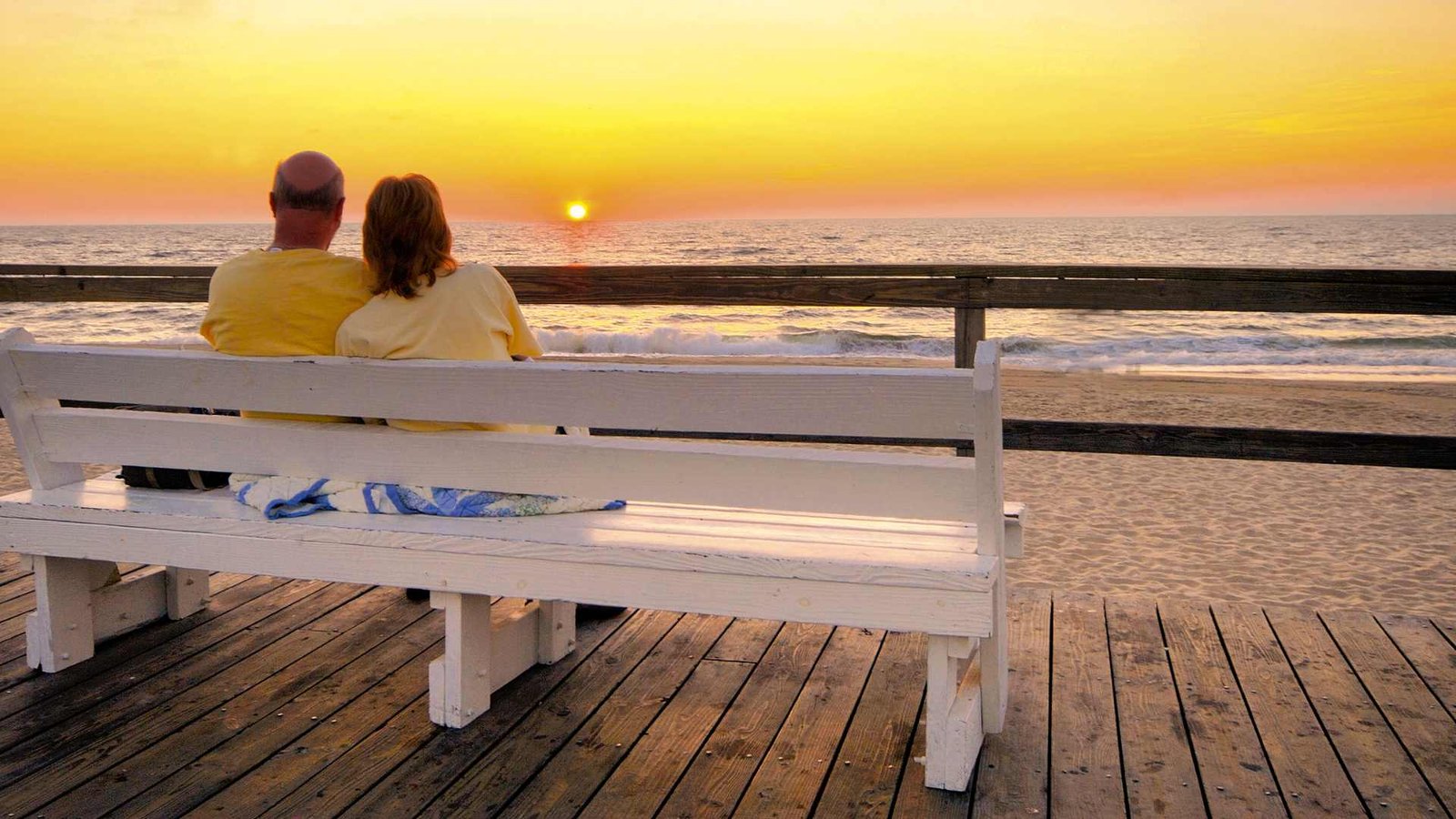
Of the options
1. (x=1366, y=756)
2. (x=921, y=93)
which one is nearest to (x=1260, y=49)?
(x=921, y=93)

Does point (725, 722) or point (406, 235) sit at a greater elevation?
point (406, 235)

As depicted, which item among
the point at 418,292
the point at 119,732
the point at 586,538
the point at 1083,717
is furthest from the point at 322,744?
the point at 1083,717

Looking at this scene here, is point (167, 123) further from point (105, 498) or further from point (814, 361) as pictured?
point (105, 498)

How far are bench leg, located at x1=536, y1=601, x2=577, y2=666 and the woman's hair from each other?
837mm

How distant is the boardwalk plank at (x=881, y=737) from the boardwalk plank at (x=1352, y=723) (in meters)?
0.76

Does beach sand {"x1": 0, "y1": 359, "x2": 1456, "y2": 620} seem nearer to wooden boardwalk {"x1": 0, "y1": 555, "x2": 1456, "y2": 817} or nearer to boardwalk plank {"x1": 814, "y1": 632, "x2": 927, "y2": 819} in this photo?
wooden boardwalk {"x1": 0, "y1": 555, "x2": 1456, "y2": 817}

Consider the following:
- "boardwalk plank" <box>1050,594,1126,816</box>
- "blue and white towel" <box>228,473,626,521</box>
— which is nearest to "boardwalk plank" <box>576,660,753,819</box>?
"blue and white towel" <box>228,473,626,521</box>

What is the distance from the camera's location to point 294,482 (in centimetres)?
260

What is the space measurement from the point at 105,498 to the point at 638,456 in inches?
54.4

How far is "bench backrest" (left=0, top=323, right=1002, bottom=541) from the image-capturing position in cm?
204

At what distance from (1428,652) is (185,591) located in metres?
3.32

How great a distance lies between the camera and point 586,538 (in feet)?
7.79

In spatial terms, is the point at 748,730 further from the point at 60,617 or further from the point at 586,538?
the point at 60,617

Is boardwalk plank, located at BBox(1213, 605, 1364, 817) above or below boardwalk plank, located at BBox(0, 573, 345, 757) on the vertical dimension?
below
